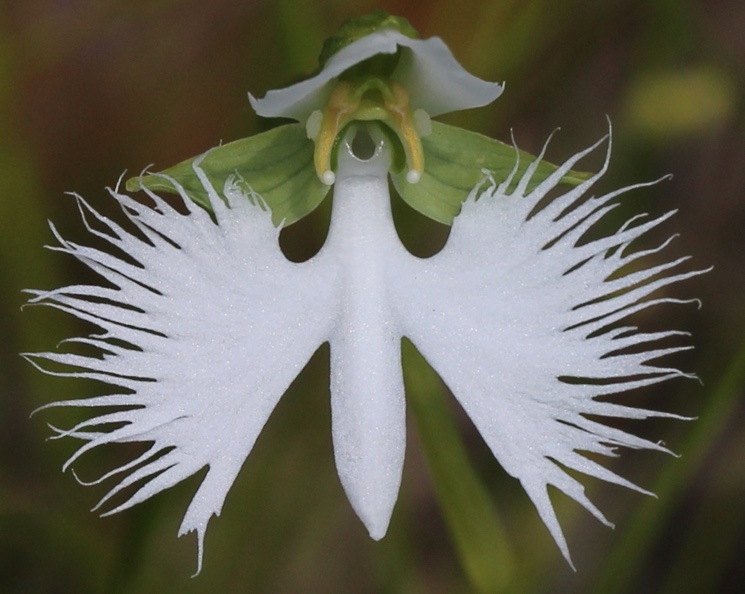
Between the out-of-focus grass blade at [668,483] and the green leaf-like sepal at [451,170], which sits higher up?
the green leaf-like sepal at [451,170]

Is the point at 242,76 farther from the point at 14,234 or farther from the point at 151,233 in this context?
the point at 151,233

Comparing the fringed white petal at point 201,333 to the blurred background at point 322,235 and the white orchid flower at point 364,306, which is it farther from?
the blurred background at point 322,235

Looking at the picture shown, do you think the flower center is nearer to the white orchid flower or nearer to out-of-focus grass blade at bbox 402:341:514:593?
the white orchid flower

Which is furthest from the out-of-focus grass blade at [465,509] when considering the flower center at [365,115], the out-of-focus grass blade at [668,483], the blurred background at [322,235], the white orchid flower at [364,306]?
the flower center at [365,115]

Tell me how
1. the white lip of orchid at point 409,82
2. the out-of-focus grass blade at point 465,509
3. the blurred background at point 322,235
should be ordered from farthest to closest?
the blurred background at point 322,235, the out-of-focus grass blade at point 465,509, the white lip of orchid at point 409,82

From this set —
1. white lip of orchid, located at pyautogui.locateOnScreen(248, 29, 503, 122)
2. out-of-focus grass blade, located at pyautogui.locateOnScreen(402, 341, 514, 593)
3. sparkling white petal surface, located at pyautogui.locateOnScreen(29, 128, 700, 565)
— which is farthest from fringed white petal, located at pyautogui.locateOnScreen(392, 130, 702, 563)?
out-of-focus grass blade, located at pyautogui.locateOnScreen(402, 341, 514, 593)

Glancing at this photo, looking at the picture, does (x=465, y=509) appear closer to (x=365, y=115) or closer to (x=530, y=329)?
(x=530, y=329)

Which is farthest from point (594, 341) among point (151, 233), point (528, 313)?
point (151, 233)
